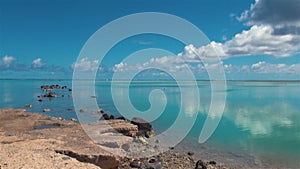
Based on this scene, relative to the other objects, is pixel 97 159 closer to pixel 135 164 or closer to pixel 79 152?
pixel 79 152

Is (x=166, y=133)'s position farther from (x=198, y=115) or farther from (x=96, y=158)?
(x=96, y=158)

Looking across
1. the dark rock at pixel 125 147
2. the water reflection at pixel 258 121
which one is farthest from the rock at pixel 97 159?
the water reflection at pixel 258 121

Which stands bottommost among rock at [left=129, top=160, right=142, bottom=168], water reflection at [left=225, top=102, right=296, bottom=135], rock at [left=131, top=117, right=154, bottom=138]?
rock at [left=129, top=160, right=142, bottom=168]

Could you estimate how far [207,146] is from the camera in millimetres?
20672

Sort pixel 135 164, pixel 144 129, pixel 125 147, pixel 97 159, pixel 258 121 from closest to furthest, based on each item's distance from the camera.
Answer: pixel 97 159 < pixel 135 164 < pixel 125 147 < pixel 144 129 < pixel 258 121

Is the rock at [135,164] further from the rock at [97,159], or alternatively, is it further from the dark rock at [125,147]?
the rock at [97,159]

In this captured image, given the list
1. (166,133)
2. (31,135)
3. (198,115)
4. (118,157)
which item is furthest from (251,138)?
(31,135)

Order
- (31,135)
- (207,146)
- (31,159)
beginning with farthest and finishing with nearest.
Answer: (207,146), (31,135), (31,159)

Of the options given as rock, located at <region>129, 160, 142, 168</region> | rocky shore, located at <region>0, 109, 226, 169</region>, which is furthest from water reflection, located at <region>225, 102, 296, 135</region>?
rock, located at <region>129, 160, 142, 168</region>

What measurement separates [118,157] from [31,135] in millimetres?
5286

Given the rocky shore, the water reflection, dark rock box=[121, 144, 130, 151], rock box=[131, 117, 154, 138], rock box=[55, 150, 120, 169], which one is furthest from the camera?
the water reflection

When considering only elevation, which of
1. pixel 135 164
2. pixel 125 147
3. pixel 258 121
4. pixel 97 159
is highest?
pixel 258 121

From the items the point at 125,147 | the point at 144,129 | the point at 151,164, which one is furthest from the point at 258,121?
the point at 125,147

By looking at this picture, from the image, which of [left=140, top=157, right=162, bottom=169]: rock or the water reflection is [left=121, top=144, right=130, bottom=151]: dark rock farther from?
the water reflection
